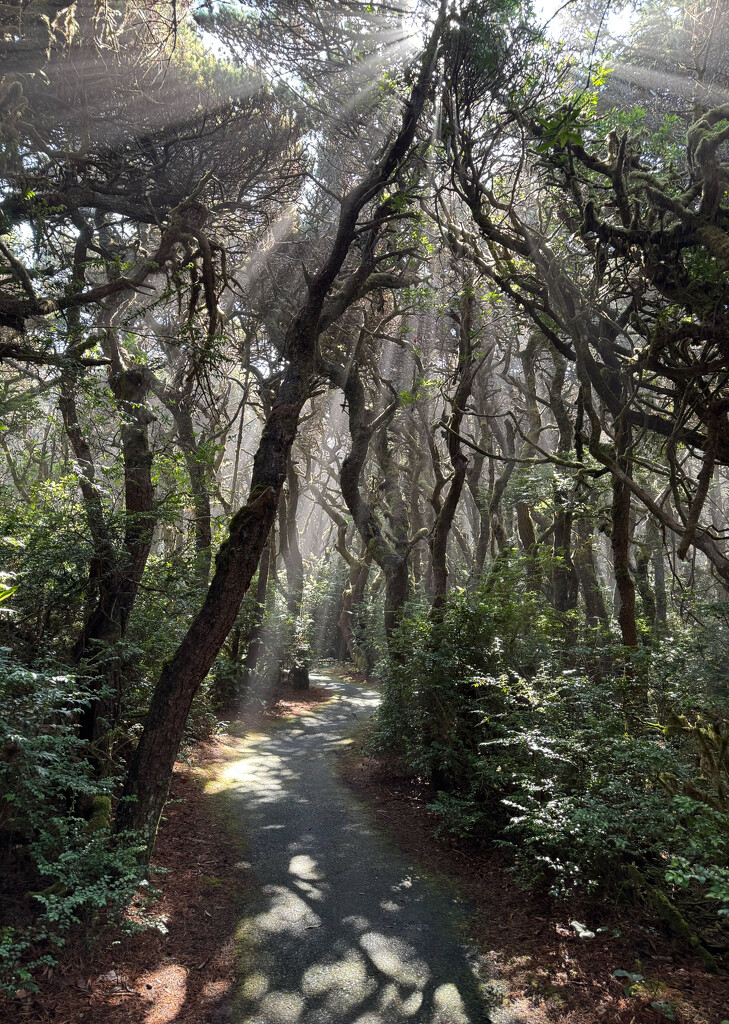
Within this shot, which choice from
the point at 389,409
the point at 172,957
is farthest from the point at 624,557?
the point at 172,957

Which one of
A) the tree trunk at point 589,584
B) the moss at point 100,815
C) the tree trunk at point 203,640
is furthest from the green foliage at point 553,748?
the tree trunk at point 589,584

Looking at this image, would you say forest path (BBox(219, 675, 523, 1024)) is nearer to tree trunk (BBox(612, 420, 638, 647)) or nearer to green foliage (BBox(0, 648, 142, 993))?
green foliage (BBox(0, 648, 142, 993))

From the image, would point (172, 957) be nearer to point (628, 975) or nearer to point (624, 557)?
point (628, 975)

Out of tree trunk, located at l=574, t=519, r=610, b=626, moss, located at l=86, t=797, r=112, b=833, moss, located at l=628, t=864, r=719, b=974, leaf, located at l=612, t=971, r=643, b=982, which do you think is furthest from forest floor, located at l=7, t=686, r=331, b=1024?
tree trunk, located at l=574, t=519, r=610, b=626

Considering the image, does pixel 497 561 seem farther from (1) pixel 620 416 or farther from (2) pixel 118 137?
(2) pixel 118 137

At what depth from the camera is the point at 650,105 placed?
10.9 metres

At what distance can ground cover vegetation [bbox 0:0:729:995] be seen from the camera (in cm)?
462

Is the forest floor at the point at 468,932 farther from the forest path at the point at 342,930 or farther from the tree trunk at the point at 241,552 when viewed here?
the tree trunk at the point at 241,552

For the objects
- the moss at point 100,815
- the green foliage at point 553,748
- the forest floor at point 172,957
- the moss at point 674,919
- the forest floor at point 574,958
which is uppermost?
the green foliage at point 553,748

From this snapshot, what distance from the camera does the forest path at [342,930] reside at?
13.0 feet

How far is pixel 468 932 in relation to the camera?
4910 mm

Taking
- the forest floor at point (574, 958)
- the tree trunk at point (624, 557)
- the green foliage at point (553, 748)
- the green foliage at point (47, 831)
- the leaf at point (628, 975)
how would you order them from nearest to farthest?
the forest floor at point (574, 958), the green foliage at point (47, 831), the leaf at point (628, 975), the green foliage at point (553, 748), the tree trunk at point (624, 557)

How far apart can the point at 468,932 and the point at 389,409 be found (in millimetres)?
8212

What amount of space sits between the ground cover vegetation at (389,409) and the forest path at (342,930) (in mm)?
948
